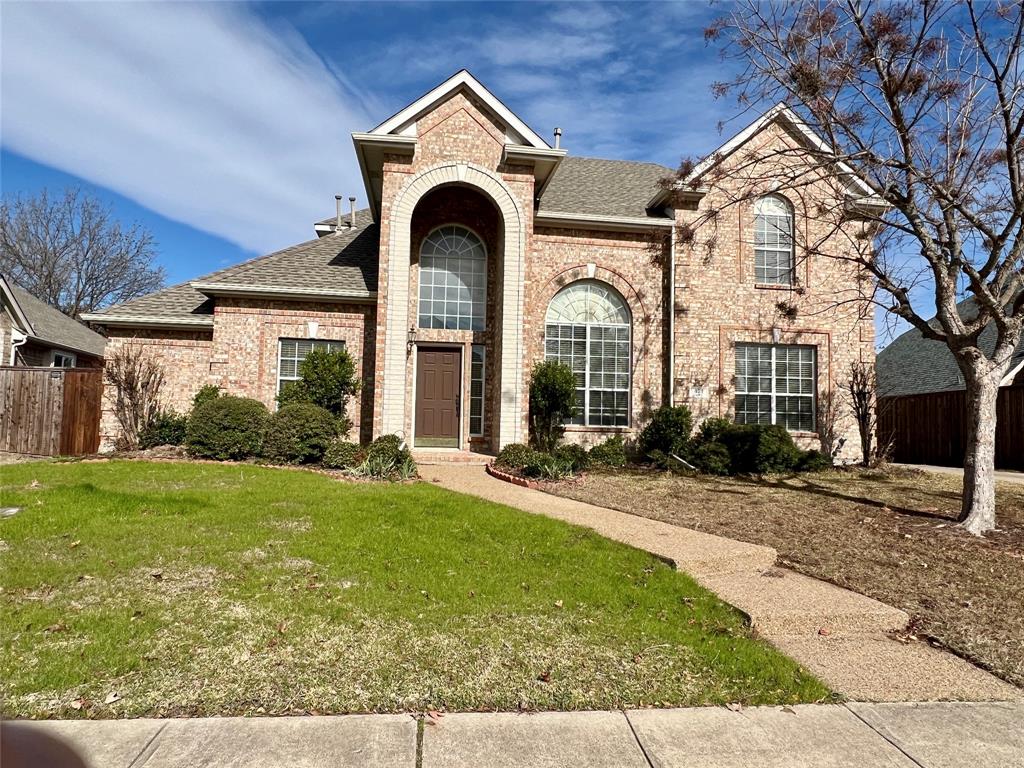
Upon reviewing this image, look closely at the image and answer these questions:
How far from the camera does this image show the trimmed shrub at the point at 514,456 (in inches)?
475

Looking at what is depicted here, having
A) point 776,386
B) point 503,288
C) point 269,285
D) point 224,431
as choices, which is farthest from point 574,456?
point 269,285

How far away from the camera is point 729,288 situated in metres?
15.7

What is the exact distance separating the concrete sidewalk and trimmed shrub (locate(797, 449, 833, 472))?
11.3 metres

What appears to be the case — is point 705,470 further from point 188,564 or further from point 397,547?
point 188,564

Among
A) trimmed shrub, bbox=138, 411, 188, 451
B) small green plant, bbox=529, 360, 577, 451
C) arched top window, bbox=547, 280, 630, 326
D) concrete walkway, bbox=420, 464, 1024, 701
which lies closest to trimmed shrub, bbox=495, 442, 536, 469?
small green plant, bbox=529, 360, 577, 451

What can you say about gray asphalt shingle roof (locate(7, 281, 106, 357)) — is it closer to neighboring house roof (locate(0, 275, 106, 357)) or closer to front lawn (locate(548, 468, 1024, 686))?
neighboring house roof (locate(0, 275, 106, 357))

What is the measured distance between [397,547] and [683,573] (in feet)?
9.19

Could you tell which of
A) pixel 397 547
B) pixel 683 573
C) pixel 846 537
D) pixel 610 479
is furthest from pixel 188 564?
pixel 610 479

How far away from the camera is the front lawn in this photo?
4.97 metres

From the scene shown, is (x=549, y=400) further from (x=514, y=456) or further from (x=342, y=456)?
(x=342, y=456)

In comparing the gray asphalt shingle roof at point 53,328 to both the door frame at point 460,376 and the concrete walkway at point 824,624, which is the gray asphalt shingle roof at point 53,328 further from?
the concrete walkway at point 824,624

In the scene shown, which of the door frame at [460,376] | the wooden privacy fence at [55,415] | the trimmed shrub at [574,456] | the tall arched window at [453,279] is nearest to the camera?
the trimmed shrub at [574,456]

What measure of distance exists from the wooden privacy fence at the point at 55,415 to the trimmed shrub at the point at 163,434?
1.98 meters

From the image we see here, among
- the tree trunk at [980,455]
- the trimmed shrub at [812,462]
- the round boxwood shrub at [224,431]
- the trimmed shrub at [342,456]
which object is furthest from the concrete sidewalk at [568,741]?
the trimmed shrub at [812,462]
